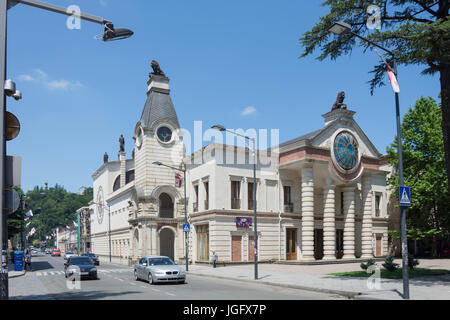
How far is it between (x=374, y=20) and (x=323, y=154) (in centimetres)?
2023

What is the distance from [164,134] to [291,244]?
1737cm

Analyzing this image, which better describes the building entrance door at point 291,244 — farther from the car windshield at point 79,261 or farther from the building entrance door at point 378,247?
the car windshield at point 79,261

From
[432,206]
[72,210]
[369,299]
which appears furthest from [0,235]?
[72,210]

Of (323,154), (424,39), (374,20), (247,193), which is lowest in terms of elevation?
(247,193)

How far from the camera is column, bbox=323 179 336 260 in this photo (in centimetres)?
3981

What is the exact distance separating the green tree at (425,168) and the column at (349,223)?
4.70m

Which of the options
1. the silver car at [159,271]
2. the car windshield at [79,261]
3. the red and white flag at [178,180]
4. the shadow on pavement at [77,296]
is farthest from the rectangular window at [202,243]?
the shadow on pavement at [77,296]

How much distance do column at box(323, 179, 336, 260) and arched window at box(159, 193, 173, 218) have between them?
17043mm

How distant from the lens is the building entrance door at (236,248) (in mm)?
38625

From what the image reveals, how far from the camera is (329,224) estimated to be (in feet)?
132

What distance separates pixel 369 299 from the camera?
15859mm
